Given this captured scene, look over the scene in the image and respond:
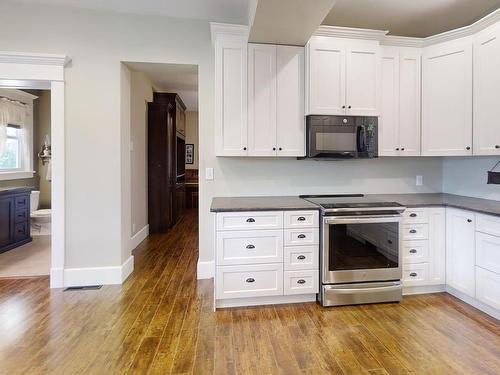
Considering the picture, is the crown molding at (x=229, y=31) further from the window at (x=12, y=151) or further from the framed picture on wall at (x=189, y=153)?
the framed picture on wall at (x=189, y=153)

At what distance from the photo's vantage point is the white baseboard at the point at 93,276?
3021mm

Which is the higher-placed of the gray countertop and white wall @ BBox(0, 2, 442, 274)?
white wall @ BBox(0, 2, 442, 274)

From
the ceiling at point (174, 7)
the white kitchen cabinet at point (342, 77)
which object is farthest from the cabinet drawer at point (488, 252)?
the ceiling at point (174, 7)

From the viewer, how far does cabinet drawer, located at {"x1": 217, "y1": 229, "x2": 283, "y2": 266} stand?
252cm

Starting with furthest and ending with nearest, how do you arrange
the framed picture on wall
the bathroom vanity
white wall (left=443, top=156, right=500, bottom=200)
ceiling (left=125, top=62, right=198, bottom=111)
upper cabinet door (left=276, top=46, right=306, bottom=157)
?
the framed picture on wall → the bathroom vanity → ceiling (left=125, top=62, right=198, bottom=111) → white wall (left=443, top=156, right=500, bottom=200) → upper cabinet door (left=276, top=46, right=306, bottom=157)

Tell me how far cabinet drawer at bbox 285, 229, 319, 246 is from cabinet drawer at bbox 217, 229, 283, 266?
74 mm

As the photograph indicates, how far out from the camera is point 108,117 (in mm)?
3062

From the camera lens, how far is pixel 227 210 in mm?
2482

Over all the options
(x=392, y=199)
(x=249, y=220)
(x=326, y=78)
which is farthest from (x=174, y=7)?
(x=392, y=199)

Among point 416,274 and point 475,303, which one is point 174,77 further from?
point 475,303

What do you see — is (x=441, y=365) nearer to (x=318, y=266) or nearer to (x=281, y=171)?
(x=318, y=266)

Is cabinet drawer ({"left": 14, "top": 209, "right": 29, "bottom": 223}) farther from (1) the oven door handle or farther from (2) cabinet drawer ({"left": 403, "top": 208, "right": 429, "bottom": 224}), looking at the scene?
(2) cabinet drawer ({"left": 403, "top": 208, "right": 429, "bottom": 224})

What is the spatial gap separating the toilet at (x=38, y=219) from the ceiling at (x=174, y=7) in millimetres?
3410

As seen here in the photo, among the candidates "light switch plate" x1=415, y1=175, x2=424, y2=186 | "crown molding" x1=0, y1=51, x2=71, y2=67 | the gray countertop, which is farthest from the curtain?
"light switch plate" x1=415, y1=175, x2=424, y2=186
